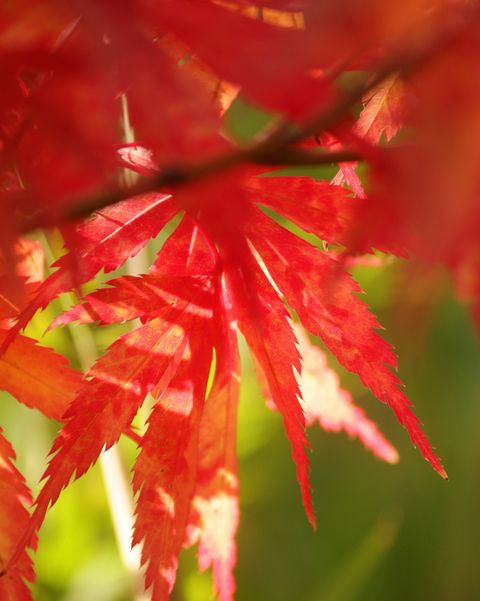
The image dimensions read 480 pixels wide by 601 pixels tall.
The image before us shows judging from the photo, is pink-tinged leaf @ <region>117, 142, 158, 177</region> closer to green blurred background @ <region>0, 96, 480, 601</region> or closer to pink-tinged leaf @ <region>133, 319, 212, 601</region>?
pink-tinged leaf @ <region>133, 319, 212, 601</region>

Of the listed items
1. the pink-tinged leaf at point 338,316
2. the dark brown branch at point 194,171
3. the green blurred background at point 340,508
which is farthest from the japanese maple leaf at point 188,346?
the green blurred background at point 340,508

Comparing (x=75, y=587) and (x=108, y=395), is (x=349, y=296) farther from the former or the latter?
(x=75, y=587)

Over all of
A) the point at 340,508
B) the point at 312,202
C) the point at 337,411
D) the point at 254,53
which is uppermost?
the point at 254,53

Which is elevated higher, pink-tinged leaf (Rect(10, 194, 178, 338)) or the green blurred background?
pink-tinged leaf (Rect(10, 194, 178, 338))

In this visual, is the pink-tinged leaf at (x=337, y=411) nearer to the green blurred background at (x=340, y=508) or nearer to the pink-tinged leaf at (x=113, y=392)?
the pink-tinged leaf at (x=113, y=392)

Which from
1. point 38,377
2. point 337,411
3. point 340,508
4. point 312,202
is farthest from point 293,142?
point 340,508

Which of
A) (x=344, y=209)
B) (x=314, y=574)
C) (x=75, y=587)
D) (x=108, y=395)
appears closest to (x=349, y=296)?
(x=344, y=209)

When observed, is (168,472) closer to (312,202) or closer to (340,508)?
(312,202)

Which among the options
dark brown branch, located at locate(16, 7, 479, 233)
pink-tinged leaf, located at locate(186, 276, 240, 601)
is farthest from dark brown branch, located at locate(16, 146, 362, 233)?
pink-tinged leaf, located at locate(186, 276, 240, 601)
